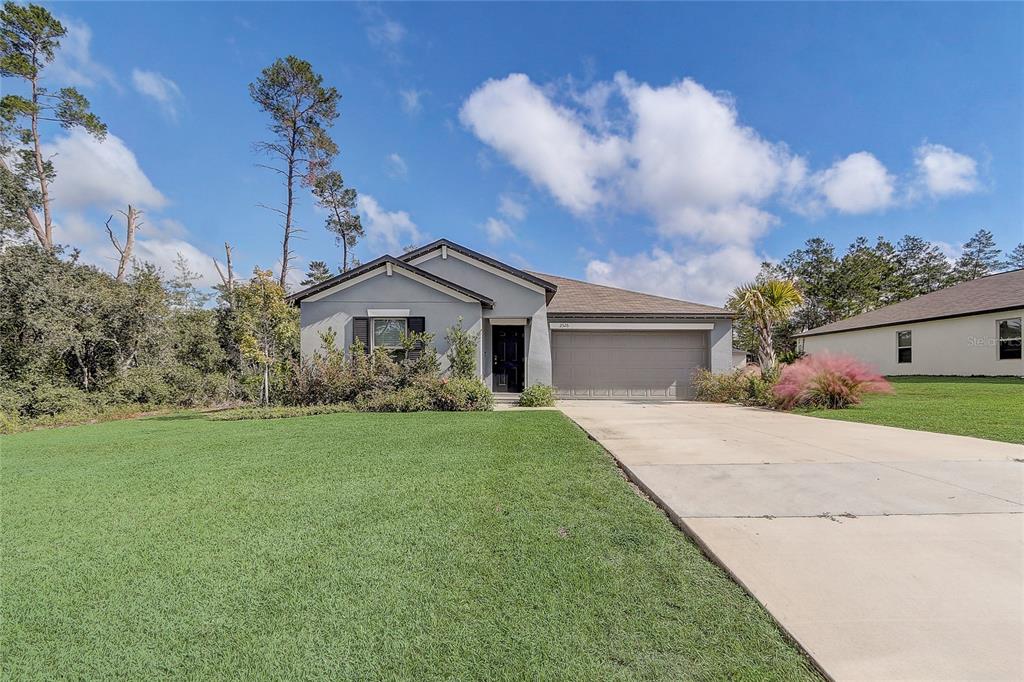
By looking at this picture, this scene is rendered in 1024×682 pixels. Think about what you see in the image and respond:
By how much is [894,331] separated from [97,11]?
105 feet

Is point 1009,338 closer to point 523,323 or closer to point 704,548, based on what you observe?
point 523,323

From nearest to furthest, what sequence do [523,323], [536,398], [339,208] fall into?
[536,398] < [523,323] < [339,208]

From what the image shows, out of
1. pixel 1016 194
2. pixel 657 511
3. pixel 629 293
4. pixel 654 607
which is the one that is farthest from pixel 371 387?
pixel 1016 194

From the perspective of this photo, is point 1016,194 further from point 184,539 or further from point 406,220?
point 406,220

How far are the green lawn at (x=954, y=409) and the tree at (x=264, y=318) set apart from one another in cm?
1379

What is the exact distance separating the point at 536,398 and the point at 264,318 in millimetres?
7875

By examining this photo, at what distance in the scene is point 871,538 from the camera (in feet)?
9.77

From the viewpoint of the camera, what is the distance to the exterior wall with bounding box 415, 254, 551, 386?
13797mm

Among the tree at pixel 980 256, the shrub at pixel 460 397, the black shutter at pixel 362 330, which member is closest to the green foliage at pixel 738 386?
the shrub at pixel 460 397

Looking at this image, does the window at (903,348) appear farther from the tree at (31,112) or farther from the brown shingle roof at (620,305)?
the tree at (31,112)

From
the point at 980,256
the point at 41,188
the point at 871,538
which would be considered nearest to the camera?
the point at 871,538

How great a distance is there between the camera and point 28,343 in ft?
36.6

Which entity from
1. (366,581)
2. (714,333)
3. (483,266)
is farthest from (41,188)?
(714,333)

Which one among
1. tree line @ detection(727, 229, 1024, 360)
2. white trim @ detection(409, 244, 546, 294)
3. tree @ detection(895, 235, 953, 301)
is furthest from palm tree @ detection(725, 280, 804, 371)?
tree @ detection(895, 235, 953, 301)
